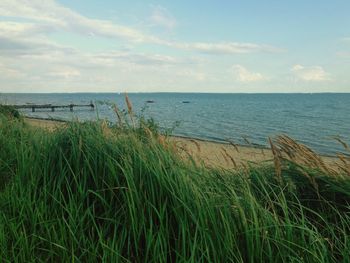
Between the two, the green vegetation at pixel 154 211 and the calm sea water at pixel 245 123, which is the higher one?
the green vegetation at pixel 154 211

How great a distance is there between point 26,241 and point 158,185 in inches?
41.2

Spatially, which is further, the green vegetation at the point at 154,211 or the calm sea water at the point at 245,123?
the calm sea water at the point at 245,123

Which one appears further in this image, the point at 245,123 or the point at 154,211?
the point at 245,123

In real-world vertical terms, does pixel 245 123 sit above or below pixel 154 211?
below

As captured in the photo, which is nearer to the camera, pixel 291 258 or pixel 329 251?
pixel 291 258

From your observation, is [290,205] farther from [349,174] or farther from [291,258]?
[291,258]

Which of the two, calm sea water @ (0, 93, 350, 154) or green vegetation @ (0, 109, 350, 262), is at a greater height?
green vegetation @ (0, 109, 350, 262)

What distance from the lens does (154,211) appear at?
109 inches

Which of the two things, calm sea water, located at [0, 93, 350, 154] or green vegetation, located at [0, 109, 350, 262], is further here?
calm sea water, located at [0, 93, 350, 154]

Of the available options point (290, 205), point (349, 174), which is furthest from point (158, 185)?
point (349, 174)

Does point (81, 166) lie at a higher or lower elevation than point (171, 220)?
higher

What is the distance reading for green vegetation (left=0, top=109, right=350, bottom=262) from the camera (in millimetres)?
2473

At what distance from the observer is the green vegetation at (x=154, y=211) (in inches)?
97.3

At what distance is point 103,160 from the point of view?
3.44 meters
